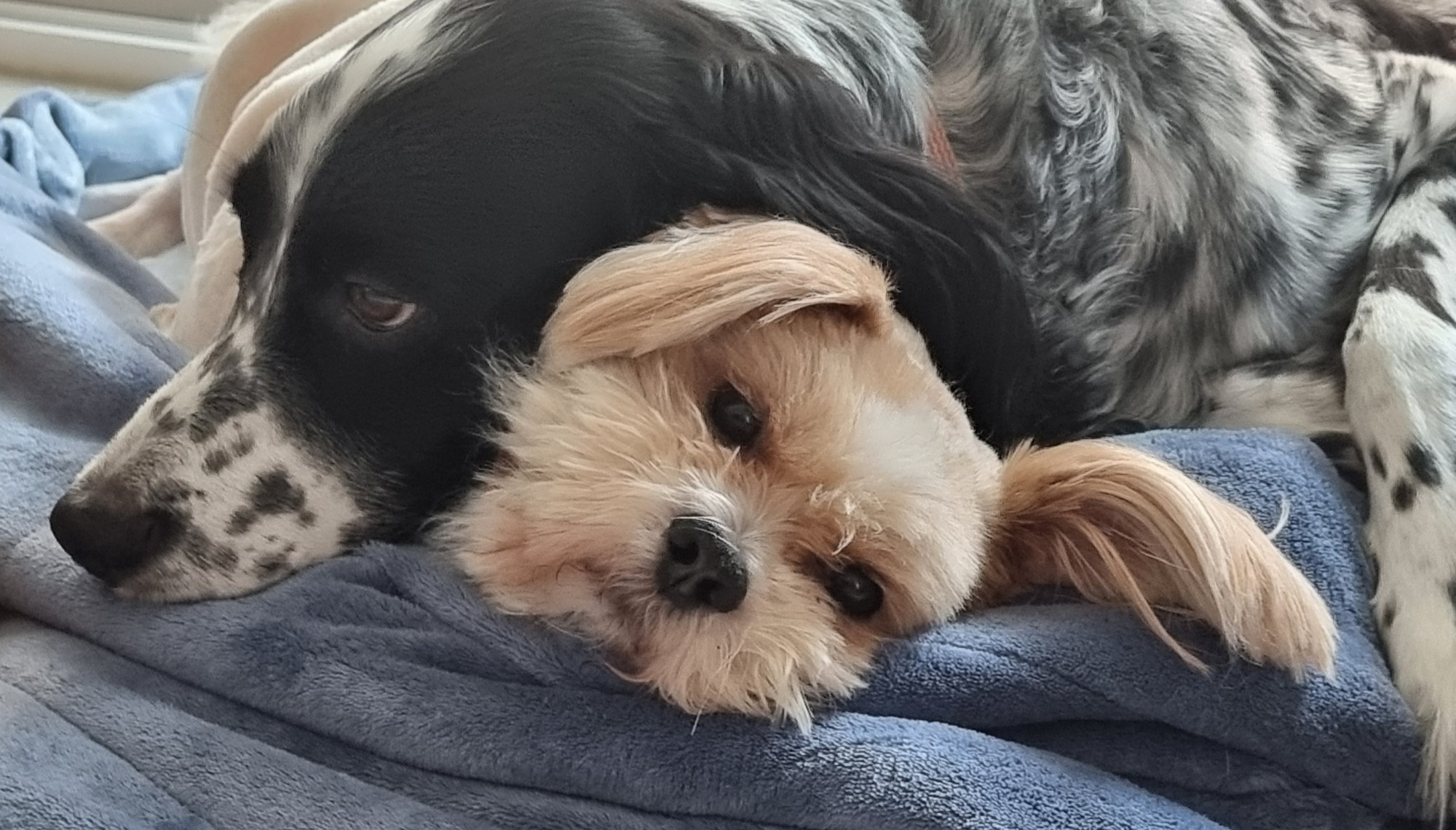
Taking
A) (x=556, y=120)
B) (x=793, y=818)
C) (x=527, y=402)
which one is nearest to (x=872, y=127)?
(x=556, y=120)

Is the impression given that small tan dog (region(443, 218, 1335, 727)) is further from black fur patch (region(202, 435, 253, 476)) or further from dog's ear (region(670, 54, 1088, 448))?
black fur patch (region(202, 435, 253, 476))

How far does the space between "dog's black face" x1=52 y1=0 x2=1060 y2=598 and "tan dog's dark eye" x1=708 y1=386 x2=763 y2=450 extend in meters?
0.17

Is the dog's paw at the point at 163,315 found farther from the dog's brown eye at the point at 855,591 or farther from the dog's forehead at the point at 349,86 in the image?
the dog's brown eye at the point at 855,591

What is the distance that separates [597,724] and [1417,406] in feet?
2.79

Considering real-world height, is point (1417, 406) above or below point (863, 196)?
below

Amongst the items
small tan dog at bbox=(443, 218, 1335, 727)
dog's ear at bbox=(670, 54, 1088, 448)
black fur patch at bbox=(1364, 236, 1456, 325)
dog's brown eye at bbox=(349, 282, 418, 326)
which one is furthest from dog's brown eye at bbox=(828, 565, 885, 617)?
black fur patch at bbox=(1364, 236, 1456, 325)

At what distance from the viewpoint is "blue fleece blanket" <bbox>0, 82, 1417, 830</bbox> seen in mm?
1022

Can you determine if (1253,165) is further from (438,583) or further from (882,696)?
(438,583)

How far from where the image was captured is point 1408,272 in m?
1.51

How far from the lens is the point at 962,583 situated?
116 centimetres

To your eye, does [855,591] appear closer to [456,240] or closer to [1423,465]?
[456,240]

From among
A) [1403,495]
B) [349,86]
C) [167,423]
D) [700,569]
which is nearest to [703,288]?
[700,569]

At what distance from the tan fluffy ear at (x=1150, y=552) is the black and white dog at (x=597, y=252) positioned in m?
0.13

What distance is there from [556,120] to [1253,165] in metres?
0.79
